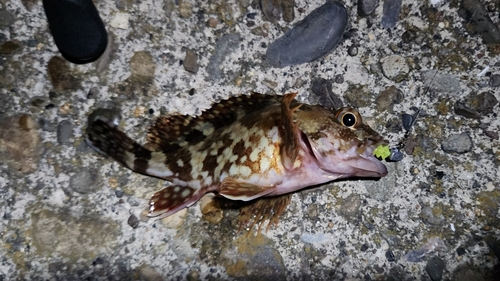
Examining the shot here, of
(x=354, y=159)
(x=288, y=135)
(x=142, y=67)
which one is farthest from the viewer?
(x=142, y=67)

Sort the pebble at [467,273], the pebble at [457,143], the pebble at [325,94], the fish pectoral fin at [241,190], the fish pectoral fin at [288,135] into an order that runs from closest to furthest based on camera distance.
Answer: the fish pectoral fin at [288,135] → the fish pectoral fin at [241,190] → the pebble at [467,273] → the pebble at [457,143] → the pebble at [325,94]

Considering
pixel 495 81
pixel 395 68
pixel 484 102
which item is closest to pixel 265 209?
pixel 395 68

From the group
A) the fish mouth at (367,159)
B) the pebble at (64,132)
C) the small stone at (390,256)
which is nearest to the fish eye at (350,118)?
the fish mouth at (367,159)

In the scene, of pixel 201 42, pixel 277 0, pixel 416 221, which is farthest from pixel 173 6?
pixel 416 221

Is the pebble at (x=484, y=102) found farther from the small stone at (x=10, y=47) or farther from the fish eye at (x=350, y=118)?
the small stone at (x=10, y=47)

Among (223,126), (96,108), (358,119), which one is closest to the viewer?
(358,119)

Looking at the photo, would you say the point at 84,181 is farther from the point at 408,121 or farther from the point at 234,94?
the point at 408,121

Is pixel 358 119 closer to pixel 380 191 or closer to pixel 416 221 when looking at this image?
pixel 380 191
